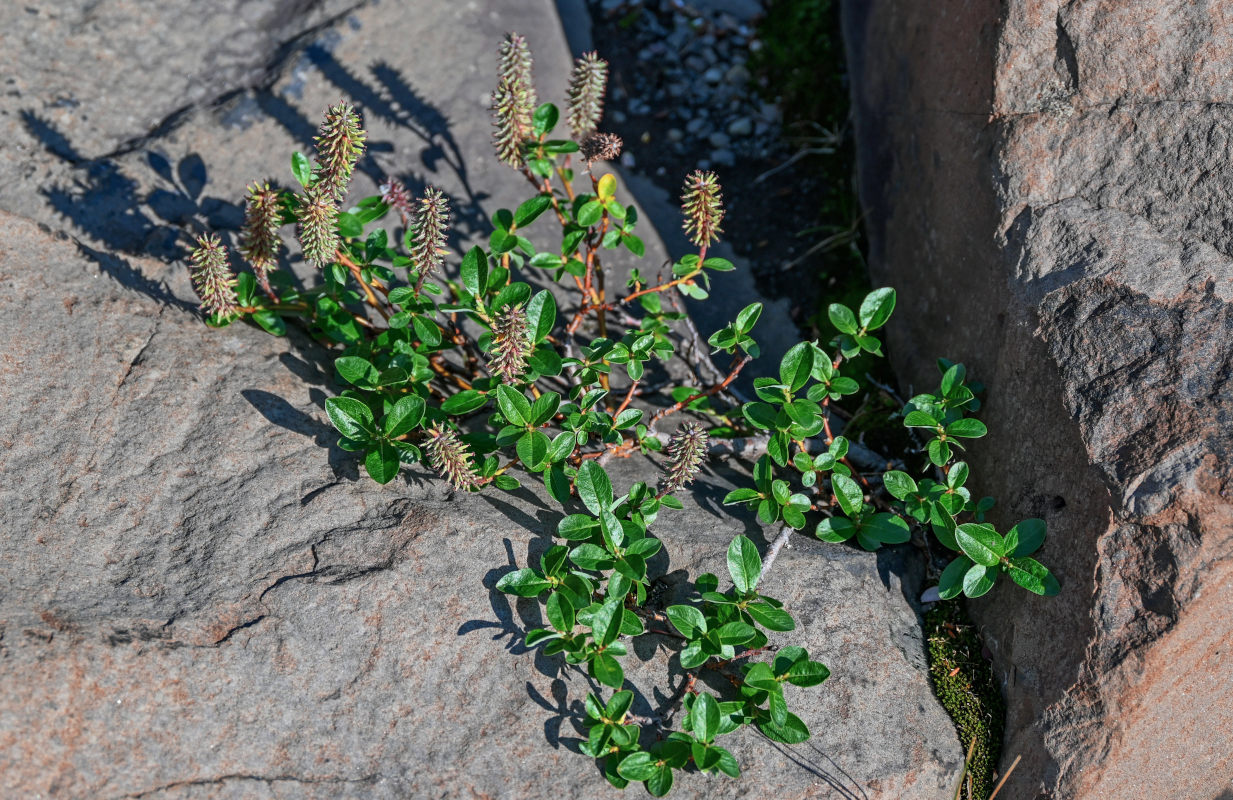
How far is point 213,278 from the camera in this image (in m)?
3.39

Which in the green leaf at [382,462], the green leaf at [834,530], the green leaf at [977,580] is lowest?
the green leaf at [834,530]

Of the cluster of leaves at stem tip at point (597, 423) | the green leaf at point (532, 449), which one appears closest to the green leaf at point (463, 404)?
the cluster of leaves at stem tip at point (597, 423)

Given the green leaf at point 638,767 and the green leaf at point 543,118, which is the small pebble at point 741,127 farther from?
the green leaf at point 638,767

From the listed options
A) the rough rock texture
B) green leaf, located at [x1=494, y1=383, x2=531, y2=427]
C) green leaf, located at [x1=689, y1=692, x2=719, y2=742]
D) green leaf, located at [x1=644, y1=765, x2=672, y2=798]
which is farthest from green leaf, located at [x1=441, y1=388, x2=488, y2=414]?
the rough rock texture

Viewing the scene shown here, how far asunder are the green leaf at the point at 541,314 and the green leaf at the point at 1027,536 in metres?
1.77

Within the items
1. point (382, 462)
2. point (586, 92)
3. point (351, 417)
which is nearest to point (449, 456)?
point (382, 462)

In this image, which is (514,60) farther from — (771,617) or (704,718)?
(704,718)

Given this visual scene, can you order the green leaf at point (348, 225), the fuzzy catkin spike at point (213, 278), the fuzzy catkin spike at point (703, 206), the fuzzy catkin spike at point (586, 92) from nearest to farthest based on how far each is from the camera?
1. the fuzzy catkin spike at point (213, 278)
2. the fuzzy catkin spike at point (703, 206)
3. the green leaf at point (348, 225)
4. the fuzzy catkin spike at point (586, 92)

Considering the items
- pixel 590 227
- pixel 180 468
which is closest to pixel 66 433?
pixel 180 468

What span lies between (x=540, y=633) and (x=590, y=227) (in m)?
1.85

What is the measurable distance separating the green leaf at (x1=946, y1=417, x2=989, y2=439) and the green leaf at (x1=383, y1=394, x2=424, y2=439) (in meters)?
1.91

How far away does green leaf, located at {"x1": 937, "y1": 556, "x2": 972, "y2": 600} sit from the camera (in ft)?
10.3

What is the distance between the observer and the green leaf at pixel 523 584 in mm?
2957

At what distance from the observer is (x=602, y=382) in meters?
3.76
